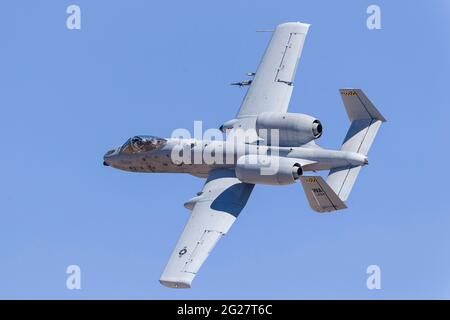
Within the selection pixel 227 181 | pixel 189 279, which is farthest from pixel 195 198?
pixel 189 279

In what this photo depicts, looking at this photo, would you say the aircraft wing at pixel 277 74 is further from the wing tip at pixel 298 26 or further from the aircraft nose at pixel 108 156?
the aircraft nose at pixel 108 156

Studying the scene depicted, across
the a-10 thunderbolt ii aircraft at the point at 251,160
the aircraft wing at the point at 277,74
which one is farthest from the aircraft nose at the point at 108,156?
the aircraft wing at the point at 277,74

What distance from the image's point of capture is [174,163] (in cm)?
7156

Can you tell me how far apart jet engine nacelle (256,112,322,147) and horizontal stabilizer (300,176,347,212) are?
4292mm

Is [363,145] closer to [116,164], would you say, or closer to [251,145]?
[251,145]

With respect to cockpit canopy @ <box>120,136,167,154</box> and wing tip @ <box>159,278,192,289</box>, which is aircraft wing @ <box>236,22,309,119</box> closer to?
cockpit canopy @ <box>120,136,167,154</box>

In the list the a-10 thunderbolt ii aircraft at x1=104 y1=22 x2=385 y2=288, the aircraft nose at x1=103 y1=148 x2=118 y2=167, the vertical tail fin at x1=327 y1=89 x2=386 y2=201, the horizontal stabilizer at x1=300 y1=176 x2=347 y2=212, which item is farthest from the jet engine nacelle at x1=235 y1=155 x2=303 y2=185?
the aircraft nose at x1=103 y1=148 x2=118 y2=167

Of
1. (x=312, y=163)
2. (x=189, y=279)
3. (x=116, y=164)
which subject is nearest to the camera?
(x=189, y=279)

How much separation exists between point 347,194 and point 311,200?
7.19 feet

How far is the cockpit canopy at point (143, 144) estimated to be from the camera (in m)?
72.0

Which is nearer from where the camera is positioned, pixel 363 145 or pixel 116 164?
pixel 363 145

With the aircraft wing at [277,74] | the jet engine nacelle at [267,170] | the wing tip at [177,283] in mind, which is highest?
the aircraft wing at [277,74]

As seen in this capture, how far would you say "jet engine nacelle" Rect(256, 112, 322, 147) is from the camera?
69.5m

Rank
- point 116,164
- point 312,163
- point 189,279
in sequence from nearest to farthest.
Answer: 1. point 189,279
2. point 312,163
3. point 116,164
